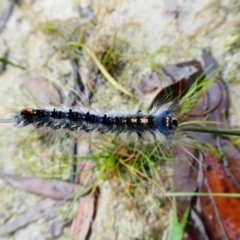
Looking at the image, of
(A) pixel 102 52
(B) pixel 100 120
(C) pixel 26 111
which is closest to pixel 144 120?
(B) pixel 100 120

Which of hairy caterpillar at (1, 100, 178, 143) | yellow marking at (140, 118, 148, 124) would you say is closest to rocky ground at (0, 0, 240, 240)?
hairy caterpillar at (1, 100, 178, 143)

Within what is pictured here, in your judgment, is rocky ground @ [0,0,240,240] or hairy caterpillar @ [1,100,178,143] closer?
hairy caterpillar @ [1,100,178,143]

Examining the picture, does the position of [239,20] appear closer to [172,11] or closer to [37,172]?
[172,11]

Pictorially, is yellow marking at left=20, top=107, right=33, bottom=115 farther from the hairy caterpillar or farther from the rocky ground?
the rocky ground

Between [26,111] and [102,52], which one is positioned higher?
Result: [102,52]

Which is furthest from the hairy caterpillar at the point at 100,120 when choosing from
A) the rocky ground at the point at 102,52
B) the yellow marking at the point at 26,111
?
the rocky ground at the point at 102,52

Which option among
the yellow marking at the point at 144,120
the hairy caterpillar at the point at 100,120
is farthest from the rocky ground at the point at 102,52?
the yellow marking at the point at 144,120

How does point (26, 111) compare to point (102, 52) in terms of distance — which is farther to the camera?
point (102, 52)

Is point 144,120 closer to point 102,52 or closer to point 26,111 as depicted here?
point 26,111

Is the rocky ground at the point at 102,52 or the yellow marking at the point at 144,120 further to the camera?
the rocky ground at the point at 102,52

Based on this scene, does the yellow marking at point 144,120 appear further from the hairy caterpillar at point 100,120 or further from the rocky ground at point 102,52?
the rocky ground at point 102,52

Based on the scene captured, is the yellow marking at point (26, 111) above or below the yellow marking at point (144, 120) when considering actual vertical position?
above
